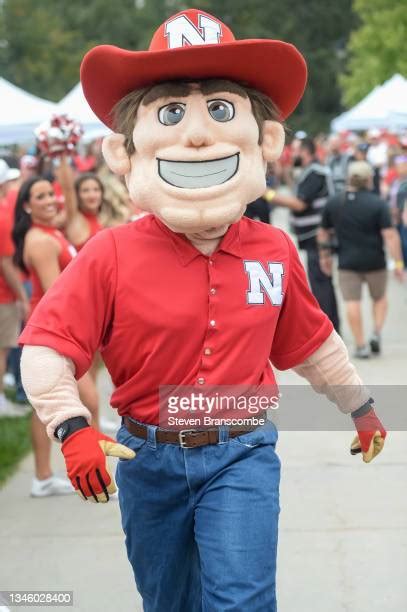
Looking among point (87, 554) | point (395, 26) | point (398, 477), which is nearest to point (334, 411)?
point (398, 477)

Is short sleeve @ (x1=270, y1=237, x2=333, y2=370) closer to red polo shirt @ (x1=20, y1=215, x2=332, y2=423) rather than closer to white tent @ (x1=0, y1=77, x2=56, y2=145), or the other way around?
red polo shirt @ (x1=20, y1=215, x2=332, y2=423)

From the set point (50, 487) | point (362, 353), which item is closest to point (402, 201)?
point (362, 353)

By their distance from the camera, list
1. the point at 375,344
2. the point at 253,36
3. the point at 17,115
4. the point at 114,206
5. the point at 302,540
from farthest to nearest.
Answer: the point at 253,36, the point at 17,115, the point at 375,344, the point at 114,206, the point at 302,540

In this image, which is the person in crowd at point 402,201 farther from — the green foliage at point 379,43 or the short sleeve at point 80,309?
the green foliage at point 379,43

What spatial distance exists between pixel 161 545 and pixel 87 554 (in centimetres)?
210

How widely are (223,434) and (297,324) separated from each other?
523 millimetres

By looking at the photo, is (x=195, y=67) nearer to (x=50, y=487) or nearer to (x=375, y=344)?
(x=50, y=487)

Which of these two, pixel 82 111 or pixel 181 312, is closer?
pixel 181 312

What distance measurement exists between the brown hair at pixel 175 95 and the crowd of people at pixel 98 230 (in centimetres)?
32

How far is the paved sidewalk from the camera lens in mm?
4934

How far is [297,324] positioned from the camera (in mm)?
3707

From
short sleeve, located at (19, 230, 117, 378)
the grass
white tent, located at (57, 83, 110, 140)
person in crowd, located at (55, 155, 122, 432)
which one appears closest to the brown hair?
short sleeve, located at (19, 230, 117, 378)

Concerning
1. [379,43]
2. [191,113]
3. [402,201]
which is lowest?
[402,201]

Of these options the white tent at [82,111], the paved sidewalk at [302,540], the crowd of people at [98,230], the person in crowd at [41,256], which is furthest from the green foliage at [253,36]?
the person in crowd at [41,256]
